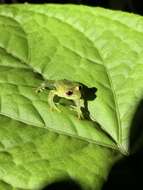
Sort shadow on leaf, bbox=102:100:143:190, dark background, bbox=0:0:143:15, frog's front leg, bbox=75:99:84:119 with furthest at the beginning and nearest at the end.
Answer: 1. dark background, bbox=0:0:143:15
2. frog's front leg, bbox=75:99:84:119
3. shadow on leaf, bbox=102:100:143:190

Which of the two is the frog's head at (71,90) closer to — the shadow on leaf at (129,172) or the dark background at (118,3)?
the shadow on leaf at (129,172)

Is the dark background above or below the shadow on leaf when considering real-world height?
below

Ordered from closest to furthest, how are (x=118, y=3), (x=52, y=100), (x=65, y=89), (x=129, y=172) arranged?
(x=129, y=172)
(x=52, y=100)
(x=65, y=89)
(x=118, y=3)

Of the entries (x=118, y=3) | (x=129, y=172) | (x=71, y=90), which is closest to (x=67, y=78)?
(x=71, y=90)

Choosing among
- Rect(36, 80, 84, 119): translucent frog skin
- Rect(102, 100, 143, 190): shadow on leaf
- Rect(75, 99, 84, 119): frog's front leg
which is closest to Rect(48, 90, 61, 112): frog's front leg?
Rect(36, 80, 84, 119): translucent frog skin

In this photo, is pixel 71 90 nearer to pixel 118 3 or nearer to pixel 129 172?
pixel 129 172

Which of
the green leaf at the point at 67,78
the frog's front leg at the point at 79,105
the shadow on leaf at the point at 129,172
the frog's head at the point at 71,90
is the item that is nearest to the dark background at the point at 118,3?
the green leaf at the point at 67,78

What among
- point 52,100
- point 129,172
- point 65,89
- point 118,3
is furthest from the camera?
point 118,3

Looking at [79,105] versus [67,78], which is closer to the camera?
[79,105]

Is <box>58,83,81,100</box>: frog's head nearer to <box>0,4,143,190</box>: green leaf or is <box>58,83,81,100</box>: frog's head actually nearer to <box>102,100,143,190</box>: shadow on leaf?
<box>0,4,143,190</box>: green leaf
